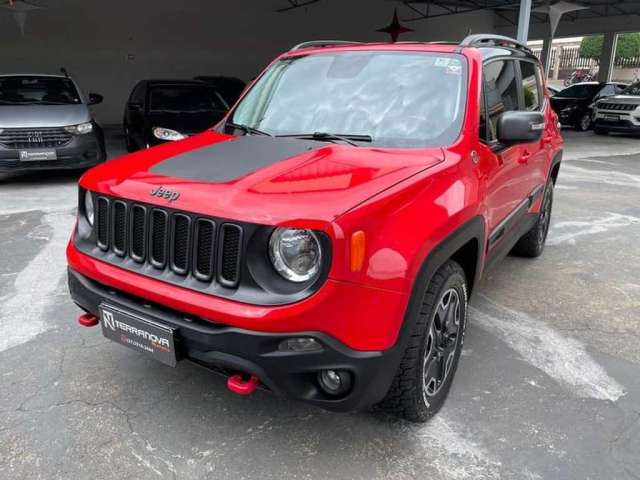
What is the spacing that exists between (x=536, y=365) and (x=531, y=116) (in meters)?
1.42

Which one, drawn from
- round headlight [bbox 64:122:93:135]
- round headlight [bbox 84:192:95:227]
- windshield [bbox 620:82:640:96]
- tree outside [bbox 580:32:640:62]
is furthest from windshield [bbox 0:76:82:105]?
tree outside [bbox 580:32:640:62]

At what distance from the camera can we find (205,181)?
7.56 ft

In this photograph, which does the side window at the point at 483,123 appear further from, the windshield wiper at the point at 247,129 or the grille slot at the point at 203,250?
the grille slot at the point at 203,250

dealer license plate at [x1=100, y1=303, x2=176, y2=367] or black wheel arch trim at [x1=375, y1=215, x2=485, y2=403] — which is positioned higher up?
black wheel arch trim at [x1=375, y1=215, x2=485, y2=403]

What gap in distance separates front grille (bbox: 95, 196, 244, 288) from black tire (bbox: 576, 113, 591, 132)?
1877 centimetres

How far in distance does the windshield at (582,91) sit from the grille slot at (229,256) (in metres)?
19.5

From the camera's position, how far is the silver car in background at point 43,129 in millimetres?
7406

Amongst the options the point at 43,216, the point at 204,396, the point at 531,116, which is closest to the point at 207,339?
the point at 204,396

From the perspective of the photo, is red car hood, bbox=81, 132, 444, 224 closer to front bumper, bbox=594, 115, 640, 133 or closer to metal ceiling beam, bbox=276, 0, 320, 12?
front bumper, bbox=594, 115, 640, 133

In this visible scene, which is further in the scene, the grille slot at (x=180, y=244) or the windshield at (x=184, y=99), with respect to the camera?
the windshield at (x=184, y=99)

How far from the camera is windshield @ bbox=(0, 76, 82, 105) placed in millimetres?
8211

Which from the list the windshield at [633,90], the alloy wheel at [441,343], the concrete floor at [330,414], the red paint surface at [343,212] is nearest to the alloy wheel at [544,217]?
the concrete floor at [330,414]

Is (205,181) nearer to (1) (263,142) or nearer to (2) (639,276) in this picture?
(1) (263,142)

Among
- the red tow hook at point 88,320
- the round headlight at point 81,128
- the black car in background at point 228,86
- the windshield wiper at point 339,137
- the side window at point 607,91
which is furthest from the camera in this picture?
the side window at point 607,91
